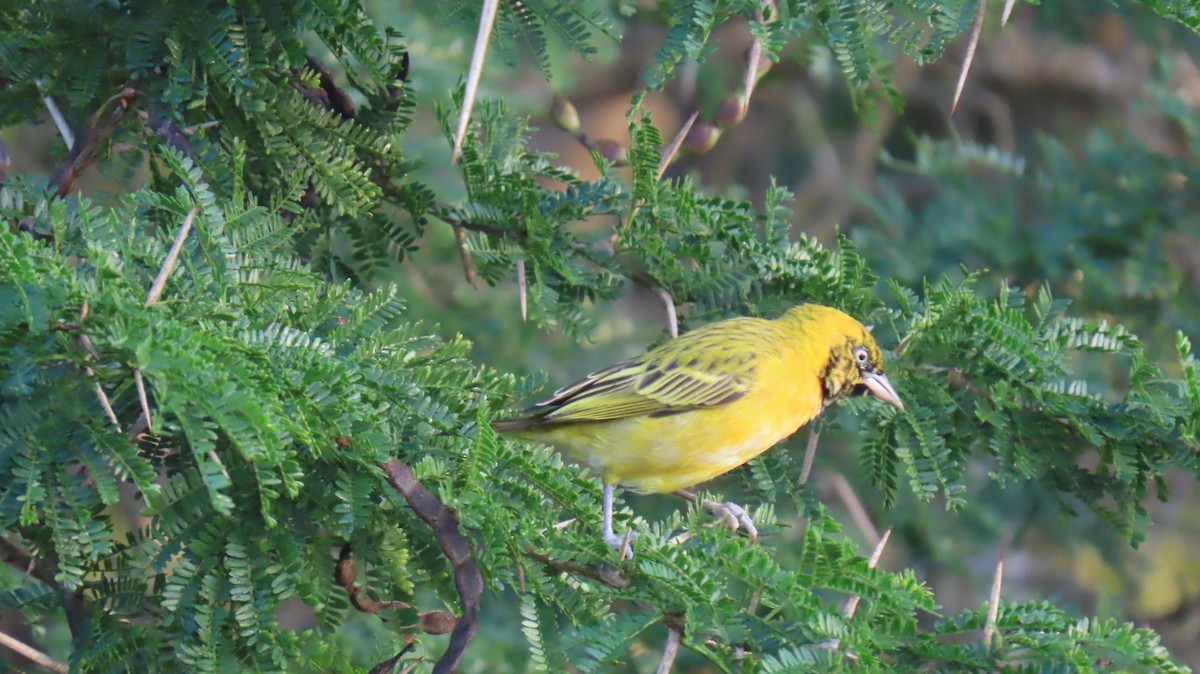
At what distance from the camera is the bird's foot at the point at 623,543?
2.99 m

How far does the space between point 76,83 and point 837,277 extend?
8.15ft

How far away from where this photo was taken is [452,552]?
272 cm

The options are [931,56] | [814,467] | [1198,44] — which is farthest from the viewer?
[1198,44]

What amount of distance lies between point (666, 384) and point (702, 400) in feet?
0.48

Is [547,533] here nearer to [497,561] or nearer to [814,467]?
[497,561]

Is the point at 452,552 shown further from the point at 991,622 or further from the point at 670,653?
the point at 991,622

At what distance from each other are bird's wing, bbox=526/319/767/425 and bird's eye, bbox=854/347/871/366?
1.26ft

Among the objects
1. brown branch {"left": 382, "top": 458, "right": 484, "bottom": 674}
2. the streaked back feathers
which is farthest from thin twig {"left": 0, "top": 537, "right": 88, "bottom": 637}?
the streaked back feathers

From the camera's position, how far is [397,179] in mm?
4098

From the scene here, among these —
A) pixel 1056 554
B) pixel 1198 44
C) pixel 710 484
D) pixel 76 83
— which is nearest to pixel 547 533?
pixel 76 83

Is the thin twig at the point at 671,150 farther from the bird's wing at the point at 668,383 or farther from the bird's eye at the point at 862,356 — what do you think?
A: the bird's eye at the point at 862,356

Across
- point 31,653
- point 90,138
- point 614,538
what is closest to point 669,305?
point 614,538

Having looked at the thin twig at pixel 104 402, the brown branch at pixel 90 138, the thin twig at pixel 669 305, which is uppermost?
the brown branch at pixel 90 138

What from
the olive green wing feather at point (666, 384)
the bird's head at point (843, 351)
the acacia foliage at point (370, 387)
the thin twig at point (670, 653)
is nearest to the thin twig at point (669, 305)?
the acacia foliage at point (370, 387)
